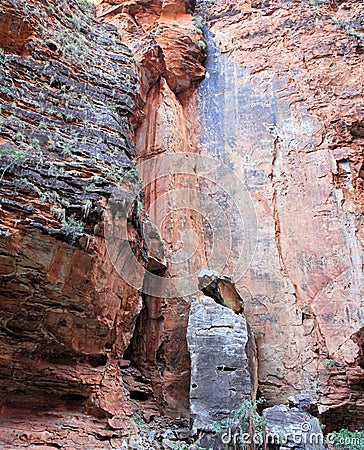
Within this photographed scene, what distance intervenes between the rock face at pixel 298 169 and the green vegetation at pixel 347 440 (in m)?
1.16

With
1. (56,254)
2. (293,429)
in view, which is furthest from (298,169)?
(56,254)

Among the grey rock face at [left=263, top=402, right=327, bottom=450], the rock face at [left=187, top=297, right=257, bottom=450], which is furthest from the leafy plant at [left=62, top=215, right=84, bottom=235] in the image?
the grey rock face at [left=263, top=402, right=327, bottom=450]

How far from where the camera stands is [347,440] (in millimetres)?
8930

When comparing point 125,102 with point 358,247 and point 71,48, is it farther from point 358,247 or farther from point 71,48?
point 358,247

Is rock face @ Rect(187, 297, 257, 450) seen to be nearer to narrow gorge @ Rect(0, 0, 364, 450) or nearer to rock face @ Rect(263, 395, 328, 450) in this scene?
narrow gorge @ Rect(0, 0, 364, 450)

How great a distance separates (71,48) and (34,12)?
1.08 m

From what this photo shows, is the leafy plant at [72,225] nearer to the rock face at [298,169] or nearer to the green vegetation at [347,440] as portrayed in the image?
the rock face at [298,169]

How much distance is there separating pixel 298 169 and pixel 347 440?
7.45 metres

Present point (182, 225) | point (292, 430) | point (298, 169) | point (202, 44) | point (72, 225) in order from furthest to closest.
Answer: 1. point (202, 44)
2. point (298, 169)
3. point (182, 225)
4. point (292, 430)
5. point (72, 225)

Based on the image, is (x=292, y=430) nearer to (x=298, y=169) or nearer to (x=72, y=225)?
(x=72, y=225)

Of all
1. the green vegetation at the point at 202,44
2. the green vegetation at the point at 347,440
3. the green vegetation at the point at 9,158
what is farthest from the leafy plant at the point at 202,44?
the green vegetation at the point at 347,440

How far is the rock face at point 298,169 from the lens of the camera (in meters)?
11.2

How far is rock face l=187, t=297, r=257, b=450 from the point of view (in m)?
8.16

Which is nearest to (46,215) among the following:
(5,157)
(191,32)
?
(5,157)
